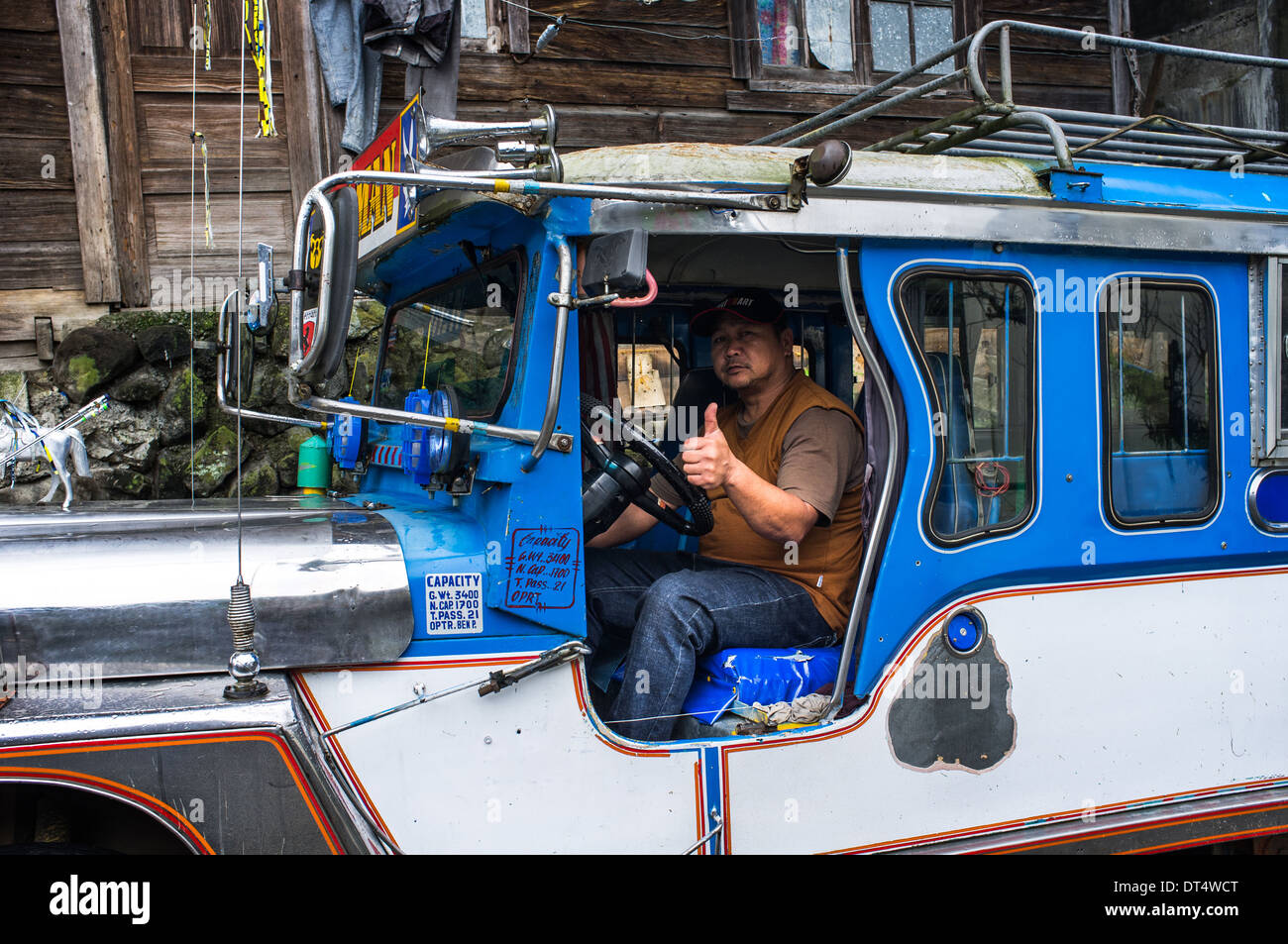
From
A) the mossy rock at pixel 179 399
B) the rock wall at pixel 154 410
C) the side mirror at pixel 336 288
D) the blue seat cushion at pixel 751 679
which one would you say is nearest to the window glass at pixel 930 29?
the rock wall at pixel 154 410

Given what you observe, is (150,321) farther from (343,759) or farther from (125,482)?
(343,759)

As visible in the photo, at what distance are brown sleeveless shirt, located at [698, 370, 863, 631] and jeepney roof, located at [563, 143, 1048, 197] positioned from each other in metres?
0.68

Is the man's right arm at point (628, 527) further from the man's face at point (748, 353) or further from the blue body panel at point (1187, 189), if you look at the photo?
the blue body panel at point (1187, 189)

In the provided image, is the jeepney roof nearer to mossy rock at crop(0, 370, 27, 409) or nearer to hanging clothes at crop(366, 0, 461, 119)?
hanging clothes at crop(366, 0, 461, 119)

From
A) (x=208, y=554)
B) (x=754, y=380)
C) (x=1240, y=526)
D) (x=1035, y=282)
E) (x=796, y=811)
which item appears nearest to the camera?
(x=208, y=554)

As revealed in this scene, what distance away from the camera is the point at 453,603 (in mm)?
2291

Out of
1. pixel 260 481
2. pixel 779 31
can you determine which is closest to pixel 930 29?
pixel 779 31

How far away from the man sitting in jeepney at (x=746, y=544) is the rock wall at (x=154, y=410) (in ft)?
12.0

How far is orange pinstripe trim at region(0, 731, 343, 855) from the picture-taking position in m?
1.92

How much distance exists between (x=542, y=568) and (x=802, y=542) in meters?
0.90

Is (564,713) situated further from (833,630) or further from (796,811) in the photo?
(833,630)

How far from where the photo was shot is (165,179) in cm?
698

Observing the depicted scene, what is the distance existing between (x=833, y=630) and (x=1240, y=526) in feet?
3.79

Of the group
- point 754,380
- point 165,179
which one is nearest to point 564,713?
point 754,380
